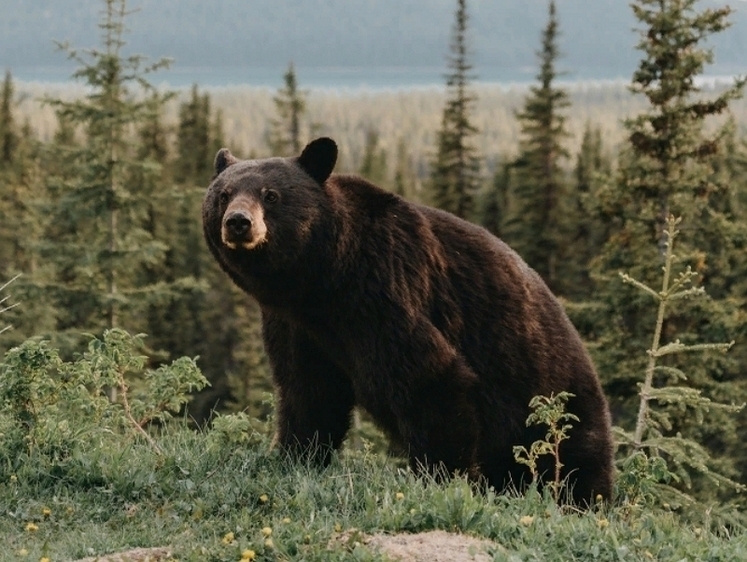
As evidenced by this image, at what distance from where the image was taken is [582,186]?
54.0 m

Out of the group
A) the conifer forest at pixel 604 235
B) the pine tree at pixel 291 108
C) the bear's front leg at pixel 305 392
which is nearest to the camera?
the bear's front leg at pixel 305 392

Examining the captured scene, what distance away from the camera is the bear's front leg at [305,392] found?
21.2ft

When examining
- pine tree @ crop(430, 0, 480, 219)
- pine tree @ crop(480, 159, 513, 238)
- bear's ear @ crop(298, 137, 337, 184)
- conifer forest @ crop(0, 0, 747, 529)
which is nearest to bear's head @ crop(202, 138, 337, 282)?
bear's ear @ crop(298, 137, 337, 184)

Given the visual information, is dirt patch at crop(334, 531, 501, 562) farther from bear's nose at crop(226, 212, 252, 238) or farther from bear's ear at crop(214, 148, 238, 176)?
bear's ear at crop(214, 148, 238, 176)

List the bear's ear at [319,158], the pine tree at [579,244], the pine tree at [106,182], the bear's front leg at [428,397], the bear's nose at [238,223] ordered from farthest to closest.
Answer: the pine tree at [579,244] < the pine tree at [106,182] < the bear's ear at [319,158] < the bear's front leg at [428,397] < the bear's nose at [238,223]

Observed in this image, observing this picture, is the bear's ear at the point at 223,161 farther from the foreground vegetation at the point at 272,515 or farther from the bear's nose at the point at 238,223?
the foreground vegetation at the point at 272,515

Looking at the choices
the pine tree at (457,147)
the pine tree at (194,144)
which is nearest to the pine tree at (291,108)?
the pine tree at (457,147)

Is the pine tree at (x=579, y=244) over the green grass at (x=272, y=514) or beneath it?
beneath

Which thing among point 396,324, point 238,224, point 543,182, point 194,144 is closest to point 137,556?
point 238,224

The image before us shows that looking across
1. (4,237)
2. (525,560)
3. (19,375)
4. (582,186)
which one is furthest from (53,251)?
(582,186)

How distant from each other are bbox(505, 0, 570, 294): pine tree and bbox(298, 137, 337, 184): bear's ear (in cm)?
3330

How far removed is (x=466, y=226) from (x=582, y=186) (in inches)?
1916

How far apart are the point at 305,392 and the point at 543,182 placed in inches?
1357

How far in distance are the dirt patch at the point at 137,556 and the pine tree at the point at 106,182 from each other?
21.4 metres
